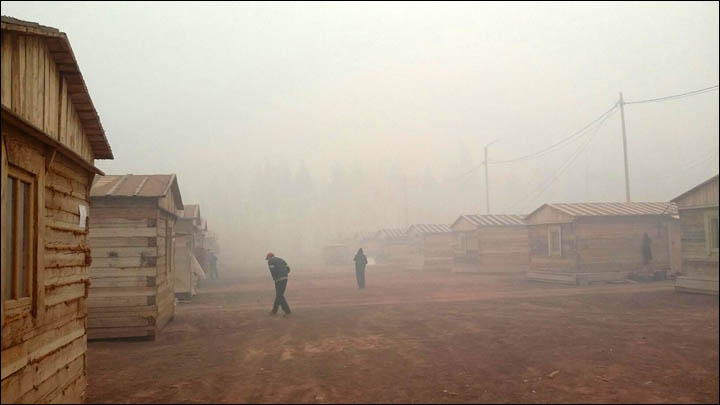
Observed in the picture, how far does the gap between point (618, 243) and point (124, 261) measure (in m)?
22.4

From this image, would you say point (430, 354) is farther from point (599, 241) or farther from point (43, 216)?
point (599, 241)

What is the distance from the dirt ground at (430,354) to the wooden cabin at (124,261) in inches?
20.6

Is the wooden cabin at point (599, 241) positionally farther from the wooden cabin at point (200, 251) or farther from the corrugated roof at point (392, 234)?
the corrugated roof at point (392, 234)

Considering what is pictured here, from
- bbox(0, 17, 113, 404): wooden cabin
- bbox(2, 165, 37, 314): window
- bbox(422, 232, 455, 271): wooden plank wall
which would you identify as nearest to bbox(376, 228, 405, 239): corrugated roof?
bbox(422, 232, 455, 271): wooden plank wall

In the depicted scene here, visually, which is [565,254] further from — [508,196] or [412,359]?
[508,196]

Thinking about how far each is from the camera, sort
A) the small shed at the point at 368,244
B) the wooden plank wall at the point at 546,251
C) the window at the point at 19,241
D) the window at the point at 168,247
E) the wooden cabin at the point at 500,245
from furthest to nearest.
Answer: the small shed at the point at 368,244 < the wooden cabin at the point at 500,245 < the wooden plank wall at the point at 546,251 < the window at the point at 168,247 < the window at the point at 19,241

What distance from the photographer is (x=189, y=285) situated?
21234mm

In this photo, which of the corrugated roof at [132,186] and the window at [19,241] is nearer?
the window at [19,241]

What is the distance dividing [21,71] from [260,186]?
119211 mm

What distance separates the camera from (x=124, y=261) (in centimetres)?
1216

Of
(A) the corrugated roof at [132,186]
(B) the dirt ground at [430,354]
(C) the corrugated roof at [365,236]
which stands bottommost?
(B) the dirt ground at [430,354]

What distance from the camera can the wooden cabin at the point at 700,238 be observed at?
17812mm

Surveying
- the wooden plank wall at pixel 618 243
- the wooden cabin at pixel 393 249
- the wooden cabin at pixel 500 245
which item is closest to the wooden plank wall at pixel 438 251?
the wooden cabin at pixel 500 245

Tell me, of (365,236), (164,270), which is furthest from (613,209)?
(365,236)
